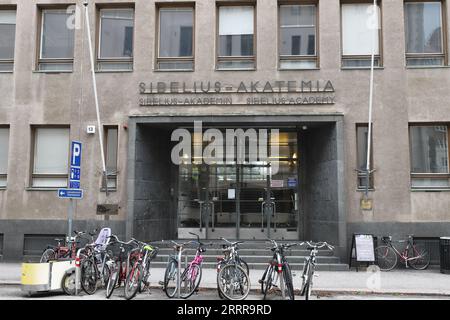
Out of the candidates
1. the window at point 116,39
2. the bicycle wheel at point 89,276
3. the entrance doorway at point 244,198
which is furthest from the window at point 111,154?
the bicycle wheel at point 89,276

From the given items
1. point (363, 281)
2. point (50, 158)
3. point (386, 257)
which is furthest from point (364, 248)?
point (50, 158)

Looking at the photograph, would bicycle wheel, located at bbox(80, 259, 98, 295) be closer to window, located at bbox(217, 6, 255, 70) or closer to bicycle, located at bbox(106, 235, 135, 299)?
bicycle, located at bbox(106, 235, 135, 299)

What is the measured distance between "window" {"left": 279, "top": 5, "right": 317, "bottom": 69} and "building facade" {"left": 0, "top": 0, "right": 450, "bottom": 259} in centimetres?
3

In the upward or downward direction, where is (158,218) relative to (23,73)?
downward

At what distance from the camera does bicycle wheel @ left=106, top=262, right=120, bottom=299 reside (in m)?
9.31

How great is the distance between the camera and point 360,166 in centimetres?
1409

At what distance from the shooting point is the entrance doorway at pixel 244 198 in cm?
1582

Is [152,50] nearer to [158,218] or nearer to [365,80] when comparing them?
[158,218]

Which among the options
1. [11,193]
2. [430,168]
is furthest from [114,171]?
[430,168]

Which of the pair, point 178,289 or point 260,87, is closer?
point 178,289

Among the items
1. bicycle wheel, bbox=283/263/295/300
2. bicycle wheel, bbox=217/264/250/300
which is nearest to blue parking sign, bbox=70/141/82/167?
bicycle wheel, bbox=217/264/250/300

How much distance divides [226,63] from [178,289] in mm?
7886

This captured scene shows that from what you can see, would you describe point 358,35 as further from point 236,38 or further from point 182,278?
point 182,278

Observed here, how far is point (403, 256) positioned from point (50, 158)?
1118 centimetres
